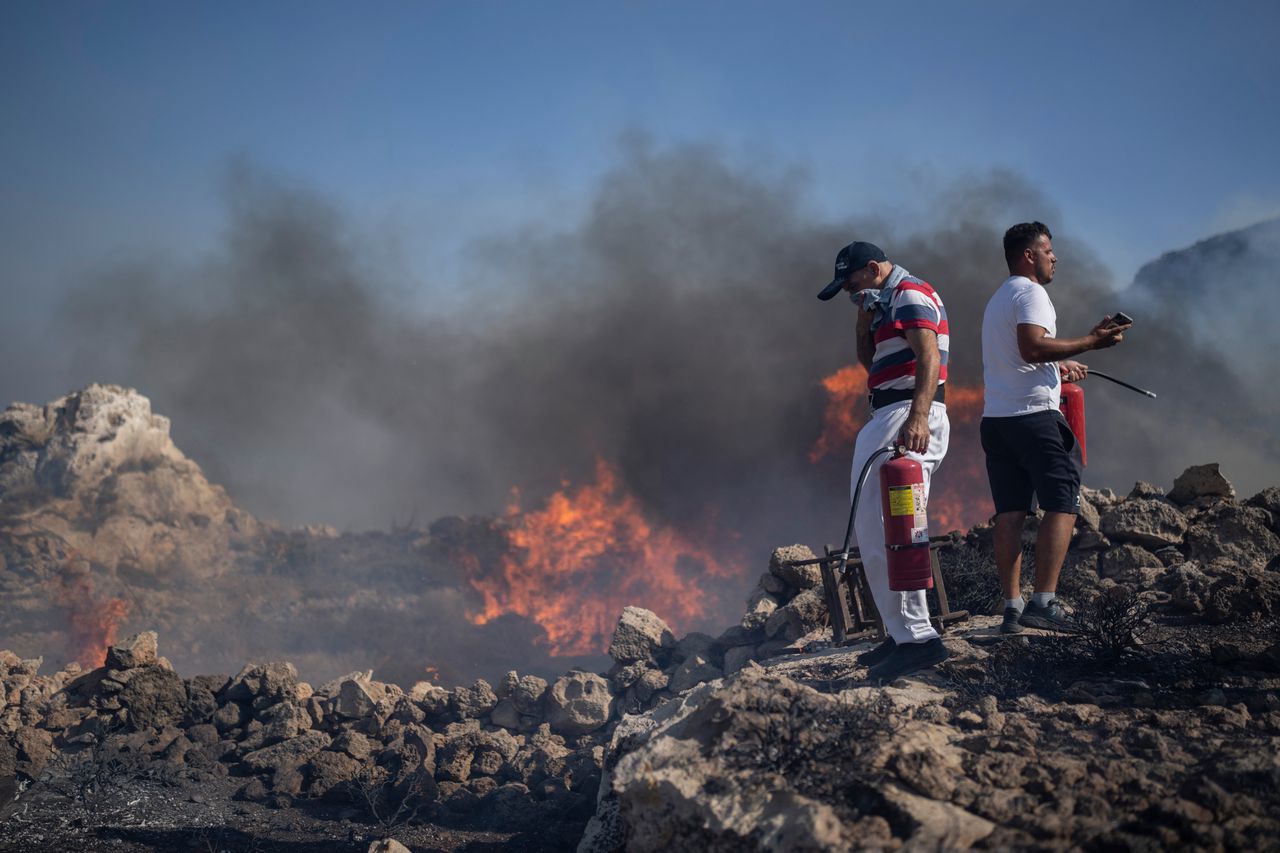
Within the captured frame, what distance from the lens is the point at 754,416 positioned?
21.2 metres

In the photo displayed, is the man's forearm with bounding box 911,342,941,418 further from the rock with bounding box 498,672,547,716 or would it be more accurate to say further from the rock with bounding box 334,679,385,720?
the rock with bounding box 334,679,385,720

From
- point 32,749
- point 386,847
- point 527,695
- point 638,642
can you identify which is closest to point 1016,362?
point 386,847

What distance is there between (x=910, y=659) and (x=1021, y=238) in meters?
2.43

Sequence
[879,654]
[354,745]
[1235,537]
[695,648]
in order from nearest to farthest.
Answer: [879,654] → [1235,537] → [354,745] → [695,648]

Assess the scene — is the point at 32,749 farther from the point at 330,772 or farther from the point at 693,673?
the point at 693,673

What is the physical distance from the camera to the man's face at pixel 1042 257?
479 cm

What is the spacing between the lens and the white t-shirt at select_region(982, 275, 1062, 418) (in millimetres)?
4598

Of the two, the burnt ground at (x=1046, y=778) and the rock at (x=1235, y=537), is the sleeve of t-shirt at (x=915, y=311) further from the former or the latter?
the rock at (x=1235, y=537)

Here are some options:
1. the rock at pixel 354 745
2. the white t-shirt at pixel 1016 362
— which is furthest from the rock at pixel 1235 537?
the rock at pixel 354 745

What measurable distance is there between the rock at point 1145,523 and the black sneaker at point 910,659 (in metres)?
3.32

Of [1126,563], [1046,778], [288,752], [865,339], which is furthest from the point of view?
[288,752]

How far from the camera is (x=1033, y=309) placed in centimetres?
457

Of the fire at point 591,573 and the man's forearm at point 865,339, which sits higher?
the fire at point 591,573

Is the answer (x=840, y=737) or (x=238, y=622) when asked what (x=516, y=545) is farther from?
A: (x=840, y=737)
